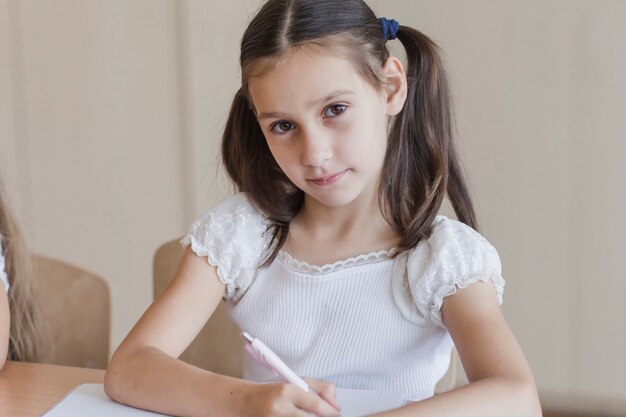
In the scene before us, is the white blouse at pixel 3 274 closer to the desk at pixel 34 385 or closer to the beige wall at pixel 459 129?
the desk at pixel 34 385

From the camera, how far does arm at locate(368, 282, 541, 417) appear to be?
947mm

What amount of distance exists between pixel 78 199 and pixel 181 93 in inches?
19.1

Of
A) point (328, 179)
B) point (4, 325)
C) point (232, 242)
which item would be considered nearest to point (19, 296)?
point (4, 325)

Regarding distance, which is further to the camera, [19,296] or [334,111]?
[19,296]

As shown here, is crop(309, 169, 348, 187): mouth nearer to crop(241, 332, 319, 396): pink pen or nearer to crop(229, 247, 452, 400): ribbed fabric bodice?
crop(229, 247, 452, 400): ribbed fabric bodice

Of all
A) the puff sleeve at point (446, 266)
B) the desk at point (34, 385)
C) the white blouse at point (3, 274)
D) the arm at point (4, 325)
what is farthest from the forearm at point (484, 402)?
the white blouse at point (3, 274)

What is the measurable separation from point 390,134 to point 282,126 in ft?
0.62

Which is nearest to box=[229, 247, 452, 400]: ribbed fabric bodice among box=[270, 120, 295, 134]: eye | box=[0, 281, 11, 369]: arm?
box=[270, 120, 295, 134]: eye

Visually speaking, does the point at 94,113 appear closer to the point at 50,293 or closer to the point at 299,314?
the point at 50,293

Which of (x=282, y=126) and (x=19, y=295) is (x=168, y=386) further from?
(x=19, y=295)

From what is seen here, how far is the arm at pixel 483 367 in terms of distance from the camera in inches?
37.3

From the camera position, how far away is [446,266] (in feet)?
3.70

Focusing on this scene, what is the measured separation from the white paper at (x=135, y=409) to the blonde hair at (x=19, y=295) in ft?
1.53

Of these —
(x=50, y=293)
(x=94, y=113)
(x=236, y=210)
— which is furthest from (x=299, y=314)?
(x=94, y=113)
